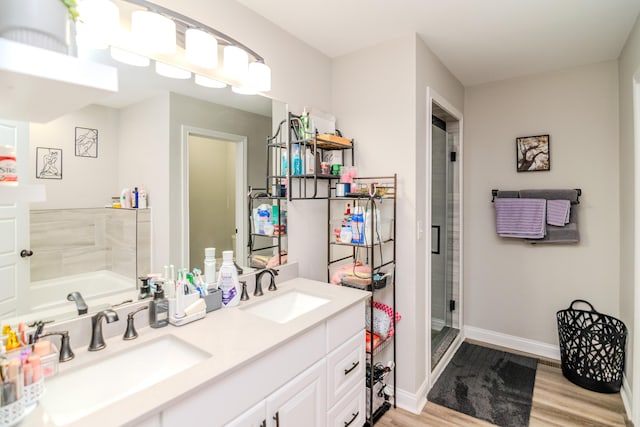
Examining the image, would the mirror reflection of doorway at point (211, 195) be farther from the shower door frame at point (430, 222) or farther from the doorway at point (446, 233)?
the doorway at point (446, 233)

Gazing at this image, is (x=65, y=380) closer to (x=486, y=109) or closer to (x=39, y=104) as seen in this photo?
(x=39, y=104)

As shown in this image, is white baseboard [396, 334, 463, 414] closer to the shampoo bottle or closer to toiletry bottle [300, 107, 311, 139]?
the shampoo bottle

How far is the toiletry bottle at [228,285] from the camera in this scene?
1.52 metres

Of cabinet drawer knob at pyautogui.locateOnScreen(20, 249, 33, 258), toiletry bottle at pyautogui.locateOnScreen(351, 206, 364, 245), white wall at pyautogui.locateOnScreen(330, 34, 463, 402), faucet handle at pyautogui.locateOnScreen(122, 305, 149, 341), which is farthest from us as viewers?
white wall at pyautogui.locateOnScreen(330, 34, 463, 402)

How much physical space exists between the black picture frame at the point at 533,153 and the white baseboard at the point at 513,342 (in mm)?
1467

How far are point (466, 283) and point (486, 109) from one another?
1612 millimetres

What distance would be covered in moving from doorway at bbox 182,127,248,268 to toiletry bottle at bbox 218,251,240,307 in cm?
12

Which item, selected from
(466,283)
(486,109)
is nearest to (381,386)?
(466,283)

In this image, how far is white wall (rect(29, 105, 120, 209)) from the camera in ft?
3.57

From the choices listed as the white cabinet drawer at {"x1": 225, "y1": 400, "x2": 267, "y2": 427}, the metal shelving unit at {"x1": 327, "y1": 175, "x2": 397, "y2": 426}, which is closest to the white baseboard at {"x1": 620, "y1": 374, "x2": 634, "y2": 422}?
the metal shelving unit at {"x1": 327, "y1": 175, "x2": 397, "y2": 426}

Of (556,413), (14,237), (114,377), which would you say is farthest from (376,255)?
(14,237)

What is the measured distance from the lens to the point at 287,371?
1.24 meters

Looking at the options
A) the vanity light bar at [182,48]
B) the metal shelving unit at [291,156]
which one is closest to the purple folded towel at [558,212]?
the metal shelving unit at [291,156]

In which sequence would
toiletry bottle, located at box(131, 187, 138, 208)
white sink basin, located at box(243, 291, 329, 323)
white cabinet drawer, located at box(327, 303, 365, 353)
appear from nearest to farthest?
toiletry bottle, located at box(131, 187, 138, 208), white cabinet drawer, located at box(327, 303, 365, 353), white sink basin, located at box(243, 291, 329, 323)
